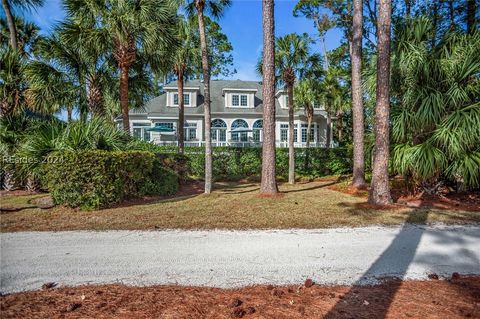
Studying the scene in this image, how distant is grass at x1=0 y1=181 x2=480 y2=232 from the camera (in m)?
5.61

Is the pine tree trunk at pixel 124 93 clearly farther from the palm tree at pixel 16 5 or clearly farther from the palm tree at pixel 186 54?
the palm tree at pixel 16 5

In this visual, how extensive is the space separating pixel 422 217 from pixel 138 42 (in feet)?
34.1

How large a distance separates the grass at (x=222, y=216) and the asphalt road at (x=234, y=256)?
0.47 metres

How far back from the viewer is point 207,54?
10.6 meters

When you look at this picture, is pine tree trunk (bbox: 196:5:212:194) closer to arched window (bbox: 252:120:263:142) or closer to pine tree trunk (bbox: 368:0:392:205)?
pine tree trunk (bbox: 368:0:392:205)

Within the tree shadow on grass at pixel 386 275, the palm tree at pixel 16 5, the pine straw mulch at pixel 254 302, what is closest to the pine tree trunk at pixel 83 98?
the palm tree at pixel 16 5

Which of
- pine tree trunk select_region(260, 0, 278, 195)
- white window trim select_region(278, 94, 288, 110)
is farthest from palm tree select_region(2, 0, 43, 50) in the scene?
white window trim select_region(278, 94, 288, 110)

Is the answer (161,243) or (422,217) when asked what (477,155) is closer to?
(422,217)

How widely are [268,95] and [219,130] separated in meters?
17.3

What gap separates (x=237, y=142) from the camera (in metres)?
25.4

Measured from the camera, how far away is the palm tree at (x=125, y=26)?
9.90m

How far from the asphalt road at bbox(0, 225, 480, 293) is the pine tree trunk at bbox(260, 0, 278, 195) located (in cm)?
403

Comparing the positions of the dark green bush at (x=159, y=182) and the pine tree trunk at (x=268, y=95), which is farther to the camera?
the dark green bush at (x=159, y=182)

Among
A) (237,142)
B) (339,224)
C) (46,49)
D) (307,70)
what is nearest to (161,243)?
(339,224)
